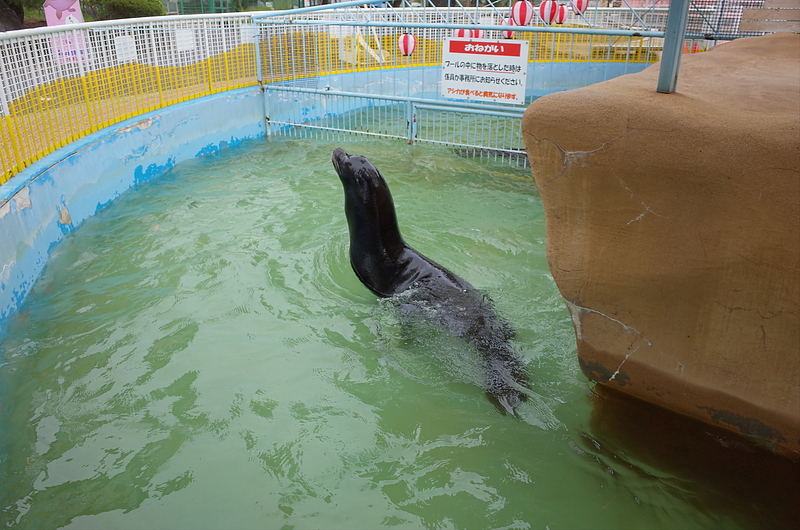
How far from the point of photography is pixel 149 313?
4305 mm

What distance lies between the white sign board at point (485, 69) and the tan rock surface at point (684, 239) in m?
5.13

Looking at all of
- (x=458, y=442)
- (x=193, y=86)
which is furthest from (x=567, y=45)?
(x=458, y=442)

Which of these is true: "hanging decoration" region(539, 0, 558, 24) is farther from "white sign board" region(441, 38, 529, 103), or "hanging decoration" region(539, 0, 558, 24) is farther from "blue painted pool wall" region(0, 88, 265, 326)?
"blue painted pool wall" region(0, 88, 265, 326)

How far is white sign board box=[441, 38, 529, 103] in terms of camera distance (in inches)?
298

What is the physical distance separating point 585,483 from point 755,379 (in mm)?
950

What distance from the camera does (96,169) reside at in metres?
6.38

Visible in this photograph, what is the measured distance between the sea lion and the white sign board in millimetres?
3841

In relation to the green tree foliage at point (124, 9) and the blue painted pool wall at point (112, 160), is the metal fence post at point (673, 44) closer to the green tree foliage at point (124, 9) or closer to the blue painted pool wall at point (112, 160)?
the blue painted pool wall at point (112, 160)

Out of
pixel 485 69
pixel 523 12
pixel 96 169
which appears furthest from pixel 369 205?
pixel 523 12

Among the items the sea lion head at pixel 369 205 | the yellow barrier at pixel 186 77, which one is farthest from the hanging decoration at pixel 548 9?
the sea lion head at pixel 369 205

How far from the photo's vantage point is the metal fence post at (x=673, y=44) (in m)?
2.28

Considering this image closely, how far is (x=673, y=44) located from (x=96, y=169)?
595 cm

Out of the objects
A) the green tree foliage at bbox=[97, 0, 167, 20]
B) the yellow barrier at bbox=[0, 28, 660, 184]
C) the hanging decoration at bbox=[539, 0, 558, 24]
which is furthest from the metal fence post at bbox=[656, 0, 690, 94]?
the green tree foliage at bbox=[97, 0, 167, 20]

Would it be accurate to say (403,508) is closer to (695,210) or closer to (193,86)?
(695,210)
